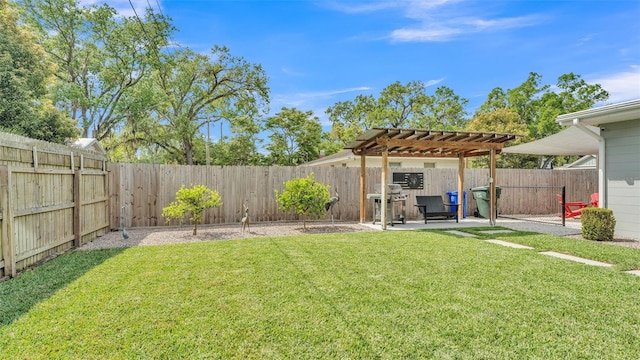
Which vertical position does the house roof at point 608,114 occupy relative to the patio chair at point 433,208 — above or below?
above

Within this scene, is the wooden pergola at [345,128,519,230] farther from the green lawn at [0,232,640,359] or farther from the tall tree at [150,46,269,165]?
the tall tree at [150,46,269,165]

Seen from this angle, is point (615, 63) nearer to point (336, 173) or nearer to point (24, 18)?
point (336, 173)

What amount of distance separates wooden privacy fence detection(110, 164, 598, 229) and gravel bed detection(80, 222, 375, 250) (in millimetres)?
440

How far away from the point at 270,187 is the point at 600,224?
26.3ft

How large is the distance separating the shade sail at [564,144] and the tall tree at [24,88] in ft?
48.2

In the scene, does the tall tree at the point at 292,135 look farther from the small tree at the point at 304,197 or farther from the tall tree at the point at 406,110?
the small tree at the point at 304,197

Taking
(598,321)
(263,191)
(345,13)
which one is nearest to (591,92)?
(345,13)

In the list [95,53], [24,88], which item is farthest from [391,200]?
[95,53]

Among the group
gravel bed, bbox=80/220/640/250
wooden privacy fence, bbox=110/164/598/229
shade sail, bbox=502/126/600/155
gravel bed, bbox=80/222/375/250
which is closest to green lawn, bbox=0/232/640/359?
gravel bed, bbox=80/222/375/250

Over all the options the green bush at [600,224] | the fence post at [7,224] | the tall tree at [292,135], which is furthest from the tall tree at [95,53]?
the green bush at [600,224]

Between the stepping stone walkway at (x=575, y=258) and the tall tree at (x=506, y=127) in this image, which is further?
the tall tree at (x=506, y=127)

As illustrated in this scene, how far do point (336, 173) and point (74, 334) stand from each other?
27.0 feet

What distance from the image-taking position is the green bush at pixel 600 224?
22.1ft

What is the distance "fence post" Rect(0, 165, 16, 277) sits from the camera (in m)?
4.07
